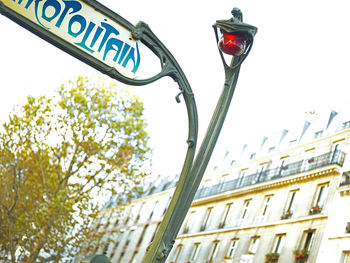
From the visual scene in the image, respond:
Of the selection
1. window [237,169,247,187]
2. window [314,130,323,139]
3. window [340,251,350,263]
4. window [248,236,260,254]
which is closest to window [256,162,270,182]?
window [237,169,247,187]

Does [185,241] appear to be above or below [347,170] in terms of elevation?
below

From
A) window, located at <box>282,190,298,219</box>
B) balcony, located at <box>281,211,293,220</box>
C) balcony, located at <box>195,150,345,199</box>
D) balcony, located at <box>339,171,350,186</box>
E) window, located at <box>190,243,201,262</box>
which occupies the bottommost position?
window, located at <box>190,243,201,262</box>

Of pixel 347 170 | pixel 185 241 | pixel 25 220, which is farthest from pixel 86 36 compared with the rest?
pixel 185 241

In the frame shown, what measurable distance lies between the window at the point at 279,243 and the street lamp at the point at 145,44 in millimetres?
28283

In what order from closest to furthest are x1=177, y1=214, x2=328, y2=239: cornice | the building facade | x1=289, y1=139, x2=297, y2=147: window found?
the building facade
x1=177, y1=214, x2=328, y2=239: cornice
x1=289, y1=139, x2=297, y2=147: window

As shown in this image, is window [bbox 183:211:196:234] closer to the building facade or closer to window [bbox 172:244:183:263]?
the building facade

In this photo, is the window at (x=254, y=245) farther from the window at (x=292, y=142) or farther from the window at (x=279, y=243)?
the window at (x=292, y=142)

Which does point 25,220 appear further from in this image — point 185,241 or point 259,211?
point 185,241

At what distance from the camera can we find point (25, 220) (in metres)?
21.6

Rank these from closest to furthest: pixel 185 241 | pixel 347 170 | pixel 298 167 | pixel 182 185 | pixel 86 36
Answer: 1. pixel 86 36
2. pixel 182 185
3. pixel 347 170
4. pixel 298 167
5. pixel 185 241

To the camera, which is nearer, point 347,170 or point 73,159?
point 73,159

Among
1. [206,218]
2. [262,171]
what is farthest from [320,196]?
[206,218]

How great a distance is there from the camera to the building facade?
1085 inches

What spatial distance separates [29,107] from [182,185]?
20335 mm
